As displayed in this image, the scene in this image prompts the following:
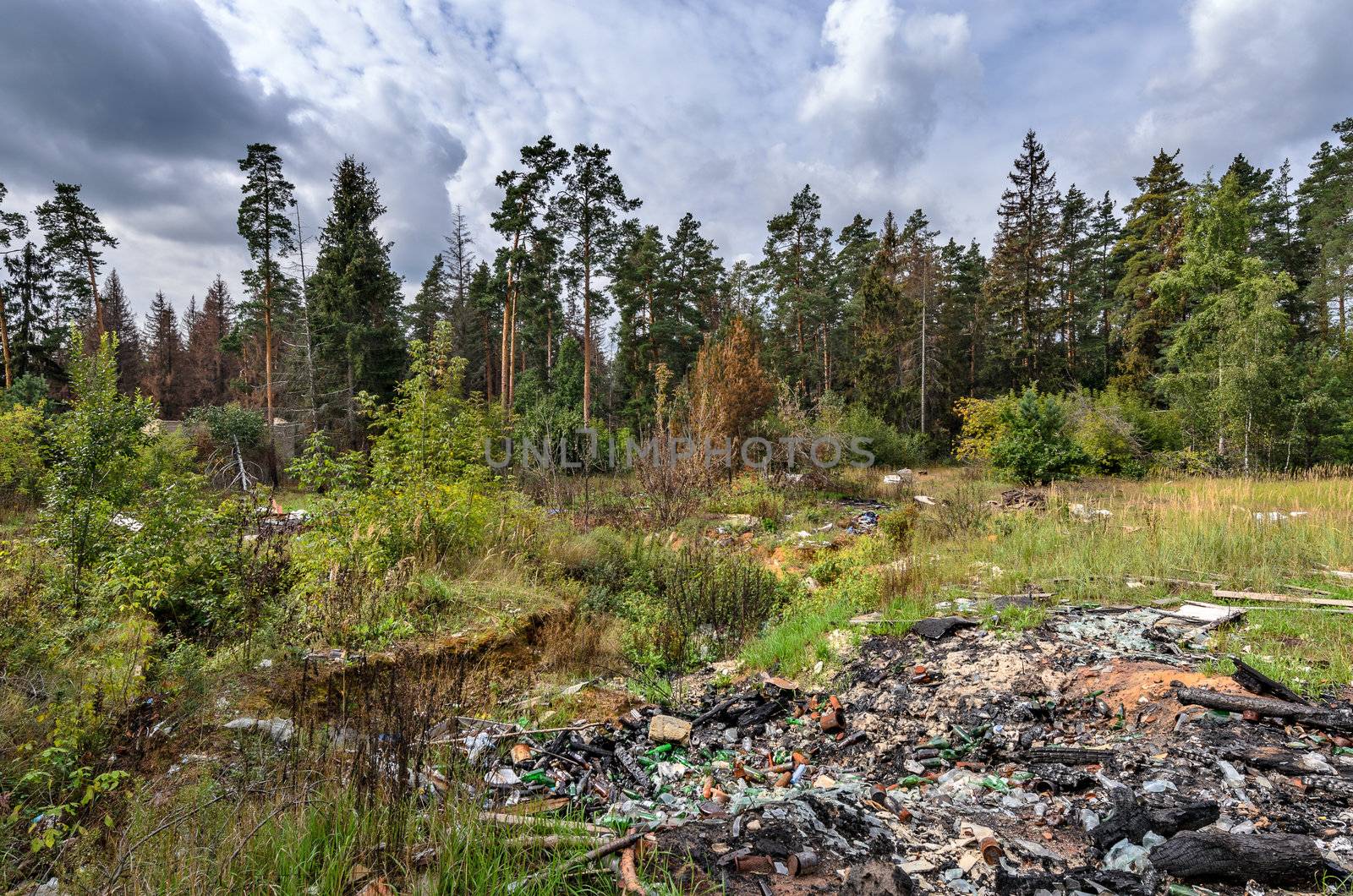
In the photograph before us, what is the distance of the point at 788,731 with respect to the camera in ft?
13.3

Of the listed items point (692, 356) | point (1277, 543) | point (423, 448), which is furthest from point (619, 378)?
point (1277, 543)

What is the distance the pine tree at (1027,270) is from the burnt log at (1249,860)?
3123cm

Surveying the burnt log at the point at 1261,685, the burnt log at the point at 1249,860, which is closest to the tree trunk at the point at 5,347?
the burnt log at the point at 1249,860

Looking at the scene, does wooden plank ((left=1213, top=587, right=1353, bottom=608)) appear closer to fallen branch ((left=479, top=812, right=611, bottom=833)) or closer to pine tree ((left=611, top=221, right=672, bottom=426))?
fallen branch ((left=479, top=812, right=611, bottom=833))

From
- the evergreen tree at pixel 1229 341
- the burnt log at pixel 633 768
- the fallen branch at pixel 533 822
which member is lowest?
the burnt log at pixel 633 768

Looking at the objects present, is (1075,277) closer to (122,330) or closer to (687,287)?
(687,287)

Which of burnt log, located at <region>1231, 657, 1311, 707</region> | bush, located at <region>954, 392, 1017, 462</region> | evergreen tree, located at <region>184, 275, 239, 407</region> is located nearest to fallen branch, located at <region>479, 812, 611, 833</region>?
burnt log, located at <region>1231, 657, 1311, 707</region>

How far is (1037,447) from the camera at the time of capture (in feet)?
53.8

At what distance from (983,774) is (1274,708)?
155 cm

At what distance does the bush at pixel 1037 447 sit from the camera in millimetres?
16234

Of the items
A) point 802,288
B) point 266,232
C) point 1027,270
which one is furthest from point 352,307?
point 1027,270

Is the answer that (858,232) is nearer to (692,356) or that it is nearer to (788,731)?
(692,356)

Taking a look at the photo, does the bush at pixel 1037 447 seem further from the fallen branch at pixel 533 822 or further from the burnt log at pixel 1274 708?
the fallen branch at pixel 533 822

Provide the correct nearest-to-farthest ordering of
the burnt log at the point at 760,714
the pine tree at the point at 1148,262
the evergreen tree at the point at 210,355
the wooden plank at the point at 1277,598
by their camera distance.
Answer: the burnt log at the point at 760,714 → the wooden plank at the point at 1277,598 → the pine tree at the point at 1148,262 → the evergreen tree at the point at 210,355
